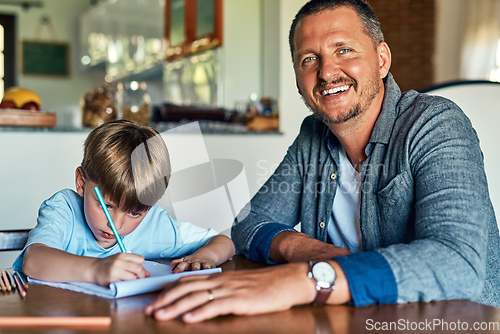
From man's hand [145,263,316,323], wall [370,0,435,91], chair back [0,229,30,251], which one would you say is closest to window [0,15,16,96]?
wall [370,0,435,91]

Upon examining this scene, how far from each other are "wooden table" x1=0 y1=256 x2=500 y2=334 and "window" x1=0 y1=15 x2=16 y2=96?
22.2 feet

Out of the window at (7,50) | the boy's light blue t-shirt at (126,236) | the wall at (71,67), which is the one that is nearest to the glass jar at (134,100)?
the boy's light blue t-shirt at (126,236)

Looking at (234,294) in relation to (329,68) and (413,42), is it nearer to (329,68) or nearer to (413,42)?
(329,68)

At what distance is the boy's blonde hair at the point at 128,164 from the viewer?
1.12 m

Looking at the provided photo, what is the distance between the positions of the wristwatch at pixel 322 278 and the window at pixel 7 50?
693 centimetres

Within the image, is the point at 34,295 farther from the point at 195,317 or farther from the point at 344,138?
the point at 344,138

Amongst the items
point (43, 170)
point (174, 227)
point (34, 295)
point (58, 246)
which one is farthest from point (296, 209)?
point (43, 170)

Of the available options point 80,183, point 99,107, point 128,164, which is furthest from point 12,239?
point 99,107

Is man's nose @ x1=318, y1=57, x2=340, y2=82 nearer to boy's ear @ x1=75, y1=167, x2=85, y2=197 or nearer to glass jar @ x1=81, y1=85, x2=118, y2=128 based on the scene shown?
boy's ear @ x1=75, y1=167, x2=85, y2=197

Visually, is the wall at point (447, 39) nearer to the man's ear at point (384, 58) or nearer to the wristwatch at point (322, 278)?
the man's ear at point (384, 58)

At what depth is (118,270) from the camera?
0.86 meters

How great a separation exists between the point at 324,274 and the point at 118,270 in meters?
0.32

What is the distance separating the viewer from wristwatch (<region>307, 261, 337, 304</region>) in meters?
0.77

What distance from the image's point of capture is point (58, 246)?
41.8 inches
